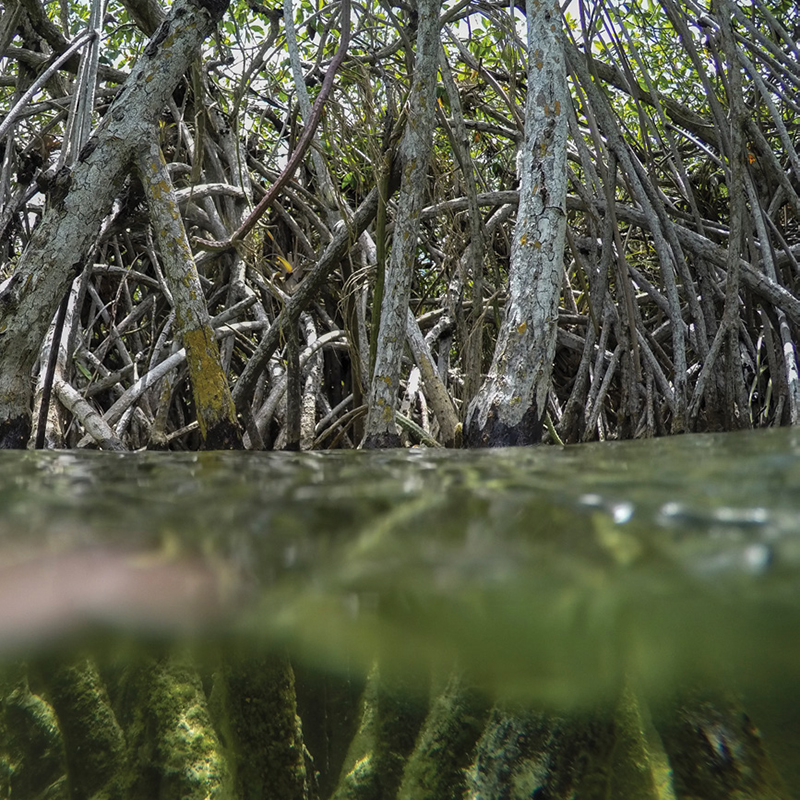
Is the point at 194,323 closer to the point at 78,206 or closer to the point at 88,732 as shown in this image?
the point at 78,206

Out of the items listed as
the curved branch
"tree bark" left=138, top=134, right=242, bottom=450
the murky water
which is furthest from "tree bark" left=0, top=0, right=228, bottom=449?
the murky water

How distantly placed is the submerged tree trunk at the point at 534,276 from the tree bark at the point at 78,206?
769 millimetres

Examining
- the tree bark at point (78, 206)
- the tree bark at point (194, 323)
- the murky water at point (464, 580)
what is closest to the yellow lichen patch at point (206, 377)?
the tree bark at point (194, 323)

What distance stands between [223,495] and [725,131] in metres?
1.91

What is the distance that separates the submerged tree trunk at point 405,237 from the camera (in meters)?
1.80

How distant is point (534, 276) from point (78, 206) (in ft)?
3.24

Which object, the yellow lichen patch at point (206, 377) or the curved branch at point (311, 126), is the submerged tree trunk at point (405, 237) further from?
the yellow lichen patch at point (206, 377)

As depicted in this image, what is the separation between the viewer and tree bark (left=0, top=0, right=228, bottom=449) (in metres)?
1.63

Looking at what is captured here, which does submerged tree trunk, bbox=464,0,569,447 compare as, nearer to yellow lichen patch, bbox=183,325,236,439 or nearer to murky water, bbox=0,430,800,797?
yellow lichen patch, bbox=183,325,236,439

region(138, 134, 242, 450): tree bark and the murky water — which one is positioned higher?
region(138, 134, 242, 450): tree bark

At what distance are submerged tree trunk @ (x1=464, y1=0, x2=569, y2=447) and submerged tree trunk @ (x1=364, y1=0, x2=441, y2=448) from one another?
0.24 m

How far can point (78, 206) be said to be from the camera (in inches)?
65.1

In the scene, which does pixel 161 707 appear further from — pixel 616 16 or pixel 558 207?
pixel 616 16

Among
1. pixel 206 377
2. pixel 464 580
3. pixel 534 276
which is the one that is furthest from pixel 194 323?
pixel 464 580
